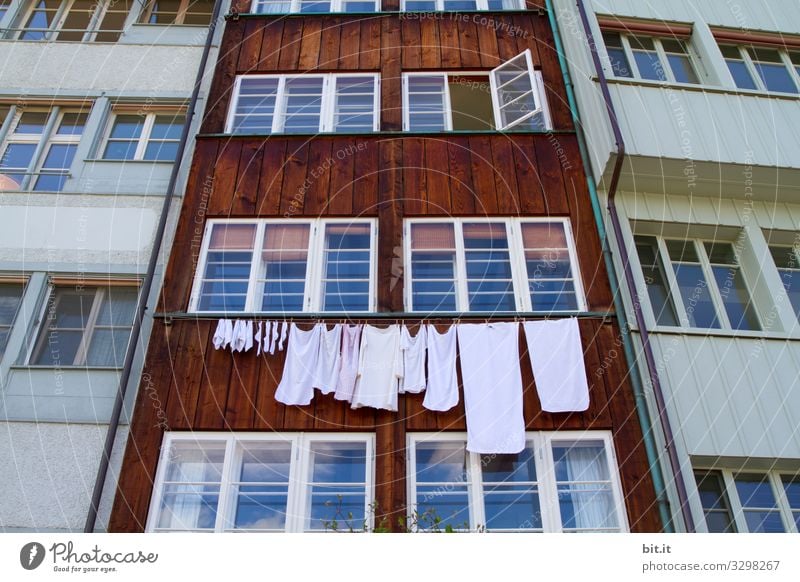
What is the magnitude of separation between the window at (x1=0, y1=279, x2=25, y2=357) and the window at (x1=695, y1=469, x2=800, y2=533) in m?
10.7

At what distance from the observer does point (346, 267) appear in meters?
12.1

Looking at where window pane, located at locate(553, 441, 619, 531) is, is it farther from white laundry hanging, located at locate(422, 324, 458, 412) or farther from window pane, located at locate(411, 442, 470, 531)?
white laundry hanging, located at locate(422, 324, 458, 412)

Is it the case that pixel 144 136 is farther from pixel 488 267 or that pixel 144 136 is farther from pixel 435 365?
pixel 435 365

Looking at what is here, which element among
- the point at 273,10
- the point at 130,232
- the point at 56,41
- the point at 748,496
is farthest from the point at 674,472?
the point at 56,41

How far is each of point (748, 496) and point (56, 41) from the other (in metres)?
15.9

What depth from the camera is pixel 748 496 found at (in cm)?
1005

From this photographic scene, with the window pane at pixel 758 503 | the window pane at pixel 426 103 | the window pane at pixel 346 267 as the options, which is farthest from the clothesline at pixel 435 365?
the window pane at pixel 426 103

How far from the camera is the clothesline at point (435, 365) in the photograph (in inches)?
402

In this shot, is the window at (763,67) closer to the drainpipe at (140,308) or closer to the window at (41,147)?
the drainpipe at (140,308)

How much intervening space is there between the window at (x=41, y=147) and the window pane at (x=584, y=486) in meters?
9.95

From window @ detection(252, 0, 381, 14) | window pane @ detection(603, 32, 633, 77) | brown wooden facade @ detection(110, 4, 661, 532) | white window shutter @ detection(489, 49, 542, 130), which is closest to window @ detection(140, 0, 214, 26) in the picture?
→ window @ detection(252, 0, 381, 14)

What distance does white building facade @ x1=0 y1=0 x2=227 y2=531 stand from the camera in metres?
10.3

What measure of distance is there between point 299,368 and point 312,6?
381 inches
